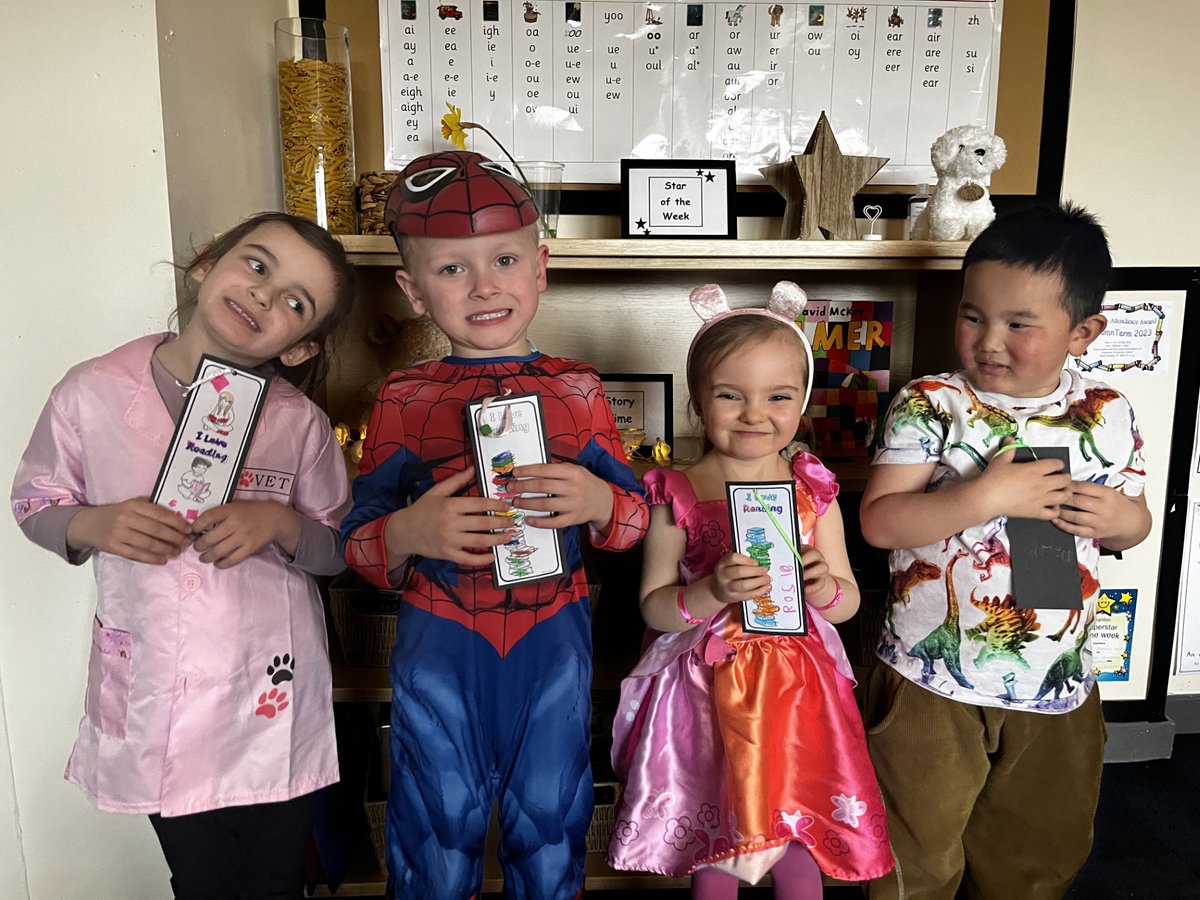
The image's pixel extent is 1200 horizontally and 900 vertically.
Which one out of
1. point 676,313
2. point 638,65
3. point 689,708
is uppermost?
point 638,65

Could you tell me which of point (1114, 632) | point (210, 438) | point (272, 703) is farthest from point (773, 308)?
point (1114, 632)

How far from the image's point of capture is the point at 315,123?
1516 millimetres

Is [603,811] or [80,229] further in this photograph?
[603,811]

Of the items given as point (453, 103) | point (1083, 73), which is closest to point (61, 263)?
point (453, 103)

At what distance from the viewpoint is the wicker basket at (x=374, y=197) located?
1481mm

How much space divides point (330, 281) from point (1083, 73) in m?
1.68

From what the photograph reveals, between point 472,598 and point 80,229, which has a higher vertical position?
point 80,229

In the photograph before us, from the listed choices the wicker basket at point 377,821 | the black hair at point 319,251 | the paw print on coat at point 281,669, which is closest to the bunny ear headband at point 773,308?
the black hair at point 319,251

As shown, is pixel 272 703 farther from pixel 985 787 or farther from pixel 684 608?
pixel 985 787

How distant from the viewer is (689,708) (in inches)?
48.6

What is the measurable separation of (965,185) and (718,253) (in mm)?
479

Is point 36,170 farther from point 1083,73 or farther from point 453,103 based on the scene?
point 1083,73

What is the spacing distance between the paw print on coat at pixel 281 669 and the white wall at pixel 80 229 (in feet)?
1.19

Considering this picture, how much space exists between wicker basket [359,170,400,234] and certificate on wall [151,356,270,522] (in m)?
0.56
